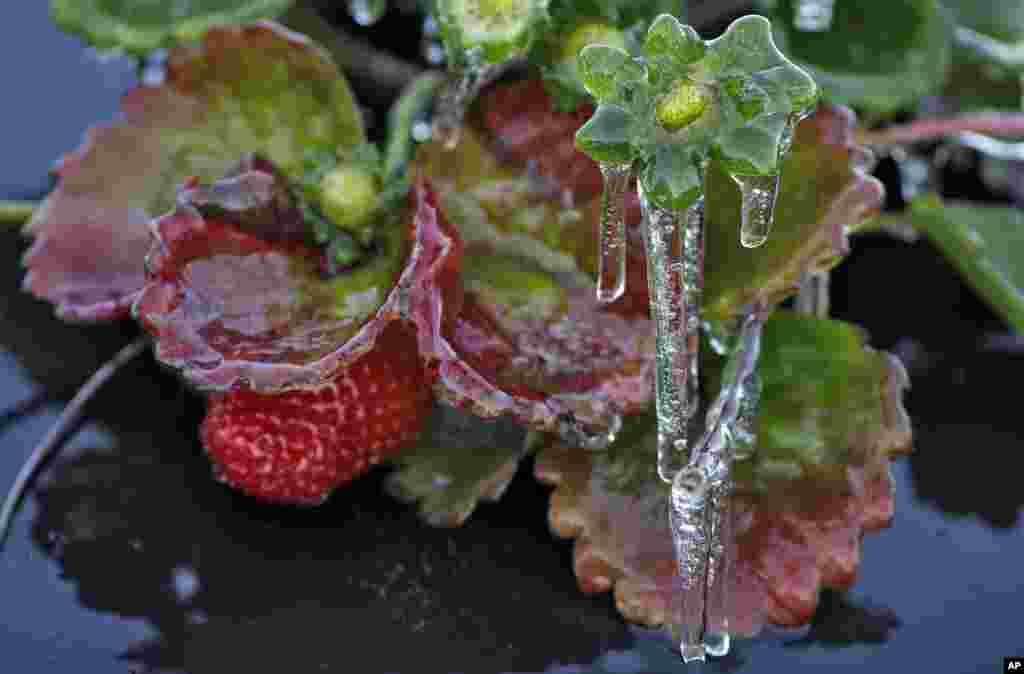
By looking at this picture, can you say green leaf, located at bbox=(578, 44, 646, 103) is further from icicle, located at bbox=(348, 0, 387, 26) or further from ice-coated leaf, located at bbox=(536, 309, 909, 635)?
icicle, located at bbox=(348, 0, 387, 26)

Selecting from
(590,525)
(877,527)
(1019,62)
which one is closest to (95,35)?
(590,525)

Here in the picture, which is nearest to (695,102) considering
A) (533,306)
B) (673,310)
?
(673,310)

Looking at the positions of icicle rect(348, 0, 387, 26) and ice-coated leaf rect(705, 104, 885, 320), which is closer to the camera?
A: ice-coated leaf rect(705, 104, 885, 320)

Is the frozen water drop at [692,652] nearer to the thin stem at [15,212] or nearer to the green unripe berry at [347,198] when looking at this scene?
the green unripe berry at [347,198]

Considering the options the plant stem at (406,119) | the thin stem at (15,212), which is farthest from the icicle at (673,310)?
the thin stem at (15,212)

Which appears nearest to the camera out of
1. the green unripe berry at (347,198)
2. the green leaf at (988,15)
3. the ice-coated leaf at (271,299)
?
the ice-coated leaf at (271,299)

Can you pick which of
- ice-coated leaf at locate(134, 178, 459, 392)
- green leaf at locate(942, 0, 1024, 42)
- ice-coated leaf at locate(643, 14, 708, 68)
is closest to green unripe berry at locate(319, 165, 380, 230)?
ice-coated leaf at locate(134, 178, 459, 392)

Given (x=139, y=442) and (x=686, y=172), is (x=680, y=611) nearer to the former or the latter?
(x=686, y=172)
